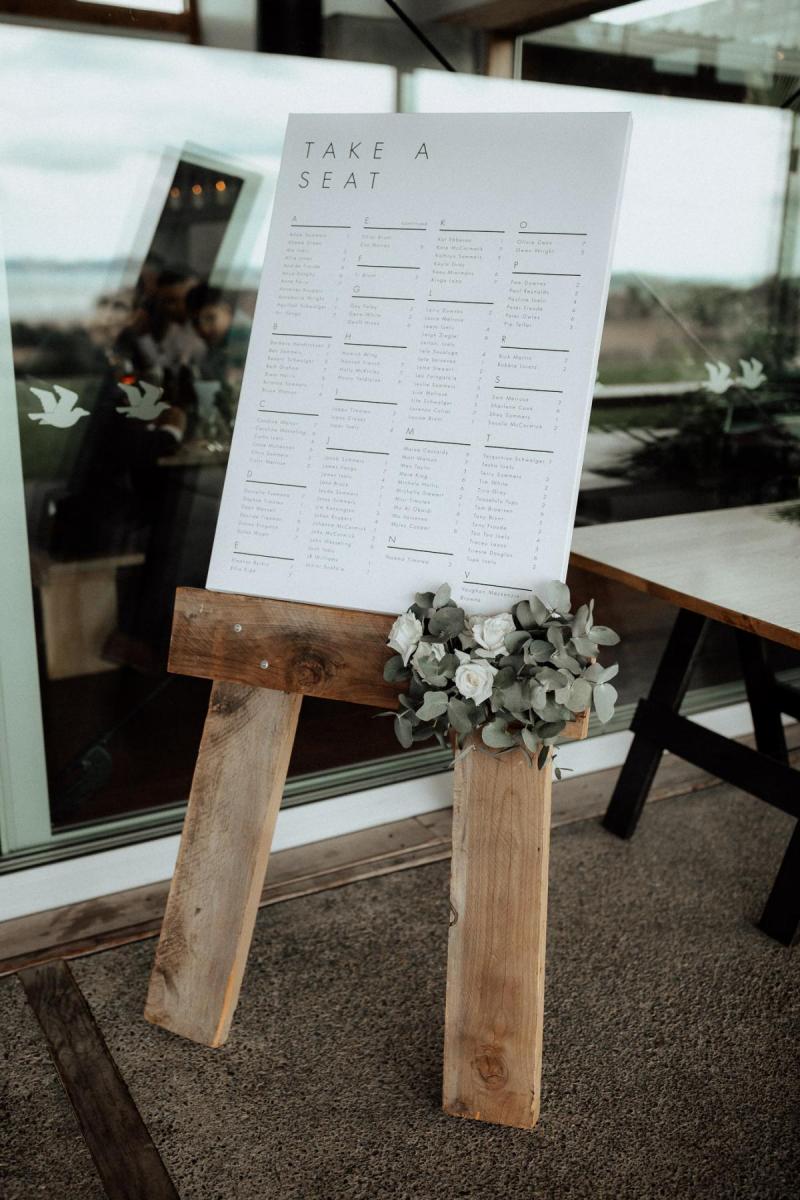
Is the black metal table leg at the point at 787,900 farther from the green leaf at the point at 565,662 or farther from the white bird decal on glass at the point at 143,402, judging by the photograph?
the white bird decal on glass at the point at 143,402

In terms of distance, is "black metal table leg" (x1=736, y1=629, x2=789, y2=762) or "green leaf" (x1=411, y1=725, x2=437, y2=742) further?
"black metal table leg" (x1=736, y1=629, x2=789, y2=762)

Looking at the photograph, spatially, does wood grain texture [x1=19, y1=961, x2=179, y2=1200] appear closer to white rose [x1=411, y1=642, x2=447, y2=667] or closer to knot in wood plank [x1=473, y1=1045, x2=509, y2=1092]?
knot in wood plank [x1=473, y1=1045, x2=509, y2=1092]

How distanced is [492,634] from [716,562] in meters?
0.91

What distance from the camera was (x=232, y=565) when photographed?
1665mm

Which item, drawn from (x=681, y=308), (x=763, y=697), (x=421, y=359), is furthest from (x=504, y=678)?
(x=681, y=308)

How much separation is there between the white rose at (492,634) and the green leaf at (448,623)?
29 millimetres

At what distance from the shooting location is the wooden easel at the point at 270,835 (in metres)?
1.57

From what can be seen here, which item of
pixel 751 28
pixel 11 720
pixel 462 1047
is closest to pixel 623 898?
pixel 462 1047

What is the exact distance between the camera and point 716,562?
2.17 metres

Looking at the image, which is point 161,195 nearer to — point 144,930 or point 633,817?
point 144,930

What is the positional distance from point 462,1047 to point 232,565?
87 centimetres

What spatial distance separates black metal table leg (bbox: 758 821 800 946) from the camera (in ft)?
6.89

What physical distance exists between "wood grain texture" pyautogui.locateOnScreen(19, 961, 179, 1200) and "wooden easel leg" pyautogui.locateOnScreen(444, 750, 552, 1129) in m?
0.50

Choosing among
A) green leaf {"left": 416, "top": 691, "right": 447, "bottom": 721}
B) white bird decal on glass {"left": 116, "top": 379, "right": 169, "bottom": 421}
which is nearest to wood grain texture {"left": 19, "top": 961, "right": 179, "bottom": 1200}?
green leaf {"left": 416, "top": 691, "right": 447, "bottom": 721}
